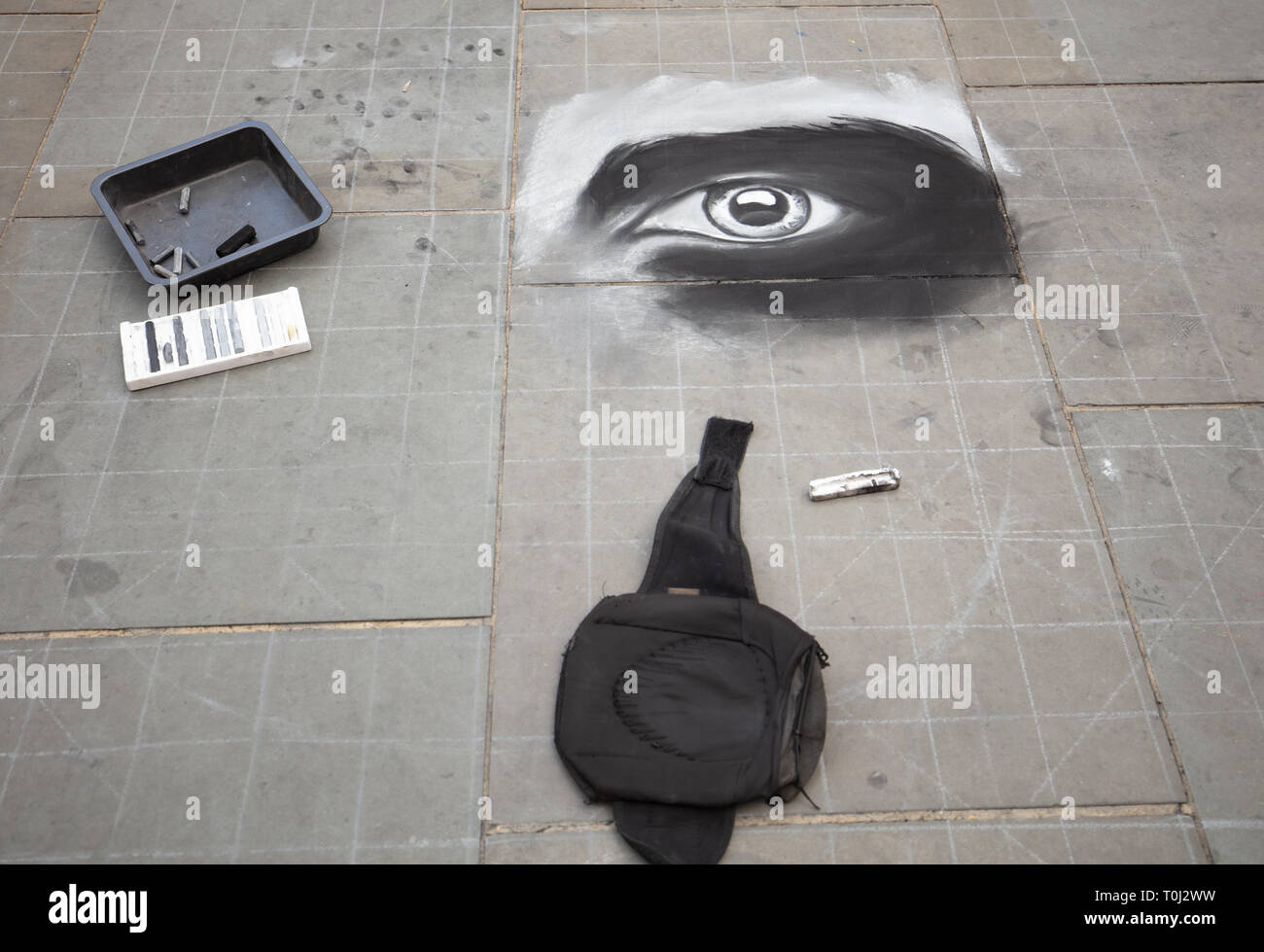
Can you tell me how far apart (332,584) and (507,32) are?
3.66 m

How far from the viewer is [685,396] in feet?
14.8

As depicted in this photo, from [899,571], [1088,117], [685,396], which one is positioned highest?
[1088,117]

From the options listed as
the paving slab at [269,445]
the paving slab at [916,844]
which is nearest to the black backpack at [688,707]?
the paving slab at [916,844]

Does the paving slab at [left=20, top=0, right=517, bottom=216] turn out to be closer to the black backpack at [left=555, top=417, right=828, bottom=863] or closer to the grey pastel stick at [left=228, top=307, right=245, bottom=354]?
the grey pastel stick at [left=228, top=307, right=245, bottom=354]

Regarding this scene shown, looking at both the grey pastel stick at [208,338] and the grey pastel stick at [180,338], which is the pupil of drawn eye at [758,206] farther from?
the grey pastel stick at [180,338]

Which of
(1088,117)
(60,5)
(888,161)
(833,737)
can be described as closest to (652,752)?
(833,737)

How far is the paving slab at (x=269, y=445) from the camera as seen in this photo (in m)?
4.05

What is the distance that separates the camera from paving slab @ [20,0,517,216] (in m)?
5.24

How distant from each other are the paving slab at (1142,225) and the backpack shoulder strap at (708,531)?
5.39 ft

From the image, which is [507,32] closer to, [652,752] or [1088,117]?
[1088,117]

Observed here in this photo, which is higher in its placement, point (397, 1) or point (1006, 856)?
point (397, 1)

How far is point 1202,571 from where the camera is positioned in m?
4.11

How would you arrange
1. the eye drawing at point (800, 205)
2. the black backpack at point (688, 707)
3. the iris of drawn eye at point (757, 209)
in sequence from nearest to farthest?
the black backpack at point (688, 707), the eye drawing at point (800, 205), the iris of drawn eye at point (757, 209)

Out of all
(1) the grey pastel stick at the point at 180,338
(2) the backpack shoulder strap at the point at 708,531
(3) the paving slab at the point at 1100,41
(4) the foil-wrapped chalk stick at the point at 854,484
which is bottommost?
(2) the backpack shoulder strap at the point at 708,531
